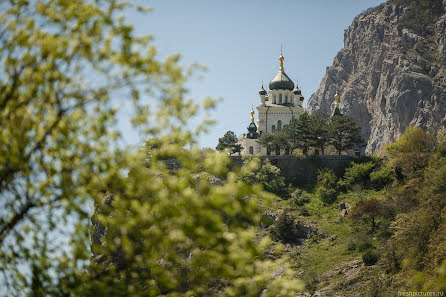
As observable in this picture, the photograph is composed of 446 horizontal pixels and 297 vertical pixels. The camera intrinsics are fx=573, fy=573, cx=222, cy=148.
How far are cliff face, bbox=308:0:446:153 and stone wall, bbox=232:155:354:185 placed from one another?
1831 inches

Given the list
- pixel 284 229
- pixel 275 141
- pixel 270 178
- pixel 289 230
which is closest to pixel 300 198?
pixel 270 178

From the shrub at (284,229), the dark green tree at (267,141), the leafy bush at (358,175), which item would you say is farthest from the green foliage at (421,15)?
the shrub at (284,229)

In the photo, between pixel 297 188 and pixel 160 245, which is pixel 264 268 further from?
pixel 297 188

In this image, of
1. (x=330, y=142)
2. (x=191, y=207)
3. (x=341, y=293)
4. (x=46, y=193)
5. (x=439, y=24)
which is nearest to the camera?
(x=191, y=207)

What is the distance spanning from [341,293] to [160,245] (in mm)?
31536

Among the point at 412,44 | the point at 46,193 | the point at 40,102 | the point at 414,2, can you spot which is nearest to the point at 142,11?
the point at 40,102

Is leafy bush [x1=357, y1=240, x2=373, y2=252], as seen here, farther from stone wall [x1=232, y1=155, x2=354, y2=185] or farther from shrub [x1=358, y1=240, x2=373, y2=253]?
stone wall [x1=232, y1=155, x2=354, y2=185]

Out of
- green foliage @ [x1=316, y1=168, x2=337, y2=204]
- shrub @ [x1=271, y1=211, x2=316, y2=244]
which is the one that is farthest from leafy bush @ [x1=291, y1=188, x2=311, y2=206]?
shrub @ [x1=271, y1=211, x2=316, y2=244]

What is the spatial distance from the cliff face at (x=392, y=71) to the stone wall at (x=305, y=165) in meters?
46.5

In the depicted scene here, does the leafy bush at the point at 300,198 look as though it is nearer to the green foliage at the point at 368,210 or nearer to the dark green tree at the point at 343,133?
the green foliage at the point at 368,210

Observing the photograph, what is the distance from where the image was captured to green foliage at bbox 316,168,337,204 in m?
51.2

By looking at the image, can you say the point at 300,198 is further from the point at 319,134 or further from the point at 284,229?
the point at 319,134

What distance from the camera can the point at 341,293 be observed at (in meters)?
36.1

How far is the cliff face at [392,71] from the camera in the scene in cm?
10062
